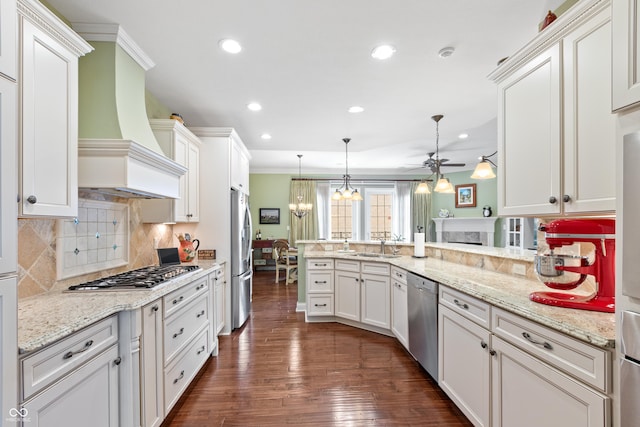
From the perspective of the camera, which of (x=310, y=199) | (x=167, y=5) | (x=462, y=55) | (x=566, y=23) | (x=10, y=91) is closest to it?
(x=10, y=91)

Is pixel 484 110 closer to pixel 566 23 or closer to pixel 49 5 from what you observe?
pixel 566 23

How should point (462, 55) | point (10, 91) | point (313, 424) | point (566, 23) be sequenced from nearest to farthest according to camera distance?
1. point (10, 91)
2. point (566, 23)
3. point (313, 424)
4. point (462, 55)

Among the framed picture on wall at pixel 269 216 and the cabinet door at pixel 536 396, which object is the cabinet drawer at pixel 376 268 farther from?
the framed picture on wall at pixel 269 216

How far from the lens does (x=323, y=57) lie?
87.0 inches

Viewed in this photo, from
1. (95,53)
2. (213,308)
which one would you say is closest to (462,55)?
(95,53)

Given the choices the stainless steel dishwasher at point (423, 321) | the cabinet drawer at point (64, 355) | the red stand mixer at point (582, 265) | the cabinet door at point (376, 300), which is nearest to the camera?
the cabinet drawer at point (64, 355)

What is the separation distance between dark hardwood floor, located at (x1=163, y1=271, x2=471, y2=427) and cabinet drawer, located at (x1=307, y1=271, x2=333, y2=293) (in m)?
0.52

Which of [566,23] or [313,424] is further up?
[566,23]

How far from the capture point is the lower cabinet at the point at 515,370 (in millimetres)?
1067

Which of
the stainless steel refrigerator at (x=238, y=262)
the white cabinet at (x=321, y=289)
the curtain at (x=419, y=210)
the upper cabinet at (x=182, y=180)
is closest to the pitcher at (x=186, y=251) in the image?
the upper cabinet at (x=182, y=180)

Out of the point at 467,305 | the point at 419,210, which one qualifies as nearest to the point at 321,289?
the point at 467,305

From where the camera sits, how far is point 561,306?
1.36 meters

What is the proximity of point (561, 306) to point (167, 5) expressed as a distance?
2.69 meters

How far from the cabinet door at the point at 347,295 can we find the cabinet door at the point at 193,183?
75.0 inches
